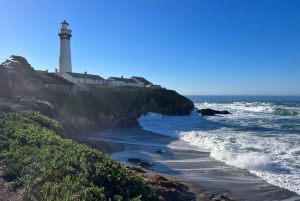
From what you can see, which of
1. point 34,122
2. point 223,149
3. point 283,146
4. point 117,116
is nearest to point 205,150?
point 223,149

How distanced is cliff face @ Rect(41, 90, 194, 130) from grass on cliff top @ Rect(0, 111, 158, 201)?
56.6ft

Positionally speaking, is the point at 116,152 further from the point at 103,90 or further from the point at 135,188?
the point at 103,90

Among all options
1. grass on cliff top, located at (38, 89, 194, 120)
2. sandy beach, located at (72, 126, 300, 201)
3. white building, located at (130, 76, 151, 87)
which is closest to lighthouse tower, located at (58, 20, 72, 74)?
grass on cliff top, located at (38, 89, 194, 120)

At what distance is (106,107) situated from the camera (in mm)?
34656

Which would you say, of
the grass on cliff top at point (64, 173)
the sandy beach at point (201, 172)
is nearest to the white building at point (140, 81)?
the sandy beach at point (201, 172)

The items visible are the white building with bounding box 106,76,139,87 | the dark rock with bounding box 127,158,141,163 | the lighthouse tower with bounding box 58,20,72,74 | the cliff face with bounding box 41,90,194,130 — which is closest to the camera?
the dark rock with bounding box 127,158,141,163

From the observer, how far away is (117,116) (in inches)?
1357

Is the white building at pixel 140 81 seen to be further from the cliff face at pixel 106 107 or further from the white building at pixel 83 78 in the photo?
the cliff face at pixel 106 107

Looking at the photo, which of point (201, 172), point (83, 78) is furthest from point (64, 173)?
point (83, 78)

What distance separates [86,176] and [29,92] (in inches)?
938

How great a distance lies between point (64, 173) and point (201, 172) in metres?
8.65

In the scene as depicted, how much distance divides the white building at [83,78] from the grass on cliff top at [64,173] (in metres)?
44.2

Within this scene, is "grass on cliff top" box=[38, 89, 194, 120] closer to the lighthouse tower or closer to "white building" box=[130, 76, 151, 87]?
the lighthouse tower

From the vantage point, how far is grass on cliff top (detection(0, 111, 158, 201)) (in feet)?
16.5
